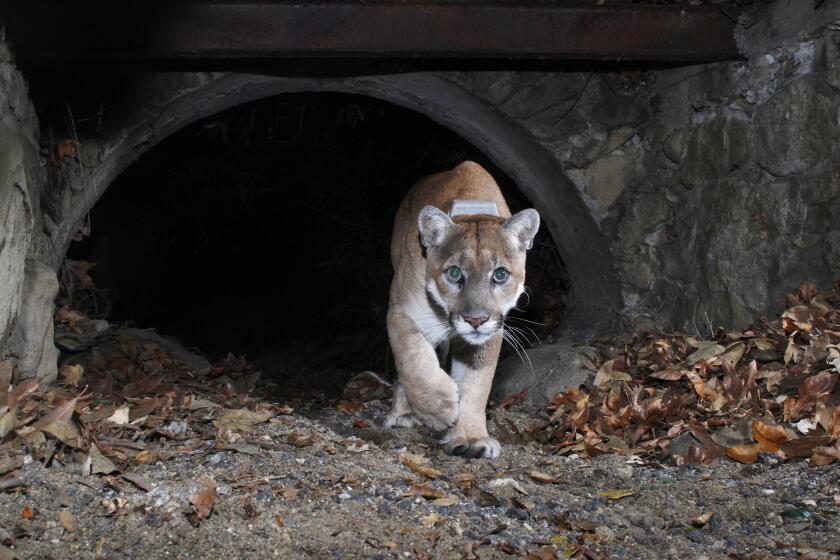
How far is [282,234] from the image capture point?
12602 mm

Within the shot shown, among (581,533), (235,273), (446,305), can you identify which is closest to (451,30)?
(446,305)

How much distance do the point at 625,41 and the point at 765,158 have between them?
1179 mm

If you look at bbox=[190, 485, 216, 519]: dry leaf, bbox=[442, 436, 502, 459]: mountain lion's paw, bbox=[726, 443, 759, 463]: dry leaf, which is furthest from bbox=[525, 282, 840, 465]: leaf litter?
bbox=[190, 485, 216, 519]: dry leaf

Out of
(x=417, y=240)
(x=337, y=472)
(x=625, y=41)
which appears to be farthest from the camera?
(x=625, y=41)

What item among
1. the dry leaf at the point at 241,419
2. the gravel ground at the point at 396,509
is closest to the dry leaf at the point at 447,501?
the gravel ground at the point at 396,509

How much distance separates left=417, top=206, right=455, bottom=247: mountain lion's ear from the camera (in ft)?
16.3

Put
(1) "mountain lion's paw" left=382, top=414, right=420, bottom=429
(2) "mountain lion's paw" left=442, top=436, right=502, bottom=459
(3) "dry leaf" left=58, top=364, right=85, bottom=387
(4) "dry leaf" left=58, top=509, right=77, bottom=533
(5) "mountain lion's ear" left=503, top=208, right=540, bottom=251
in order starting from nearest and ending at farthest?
(4) "dry leaf" left=58, top=509, right=77, bottom=533 → (2) "mountain lion's paw" left=442, top=436, right=502, bottom=459 → (3) "dry leaf" left=58, top=364, right=85, bottom=387 → (5) "mountain lion's ear" left=503, top=208, right=540, bottom=251 → (1) "mountain lion's paw" left=382, top=414, right=420, bottom=429

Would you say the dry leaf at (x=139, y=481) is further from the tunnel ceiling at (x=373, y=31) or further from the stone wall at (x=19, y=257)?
the tunnel ceiling at (x=373, y=31)

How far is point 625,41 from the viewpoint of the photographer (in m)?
5.95

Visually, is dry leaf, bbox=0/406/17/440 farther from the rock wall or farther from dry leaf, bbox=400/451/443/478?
the rock wall

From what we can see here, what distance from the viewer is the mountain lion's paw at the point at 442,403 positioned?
490cm

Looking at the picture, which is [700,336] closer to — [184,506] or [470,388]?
[470,388]

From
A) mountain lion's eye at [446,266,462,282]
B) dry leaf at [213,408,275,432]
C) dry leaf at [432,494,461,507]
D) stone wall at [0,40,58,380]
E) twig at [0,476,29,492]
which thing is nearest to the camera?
twig at [0,476,29,492]

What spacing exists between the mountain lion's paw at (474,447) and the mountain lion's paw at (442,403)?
14 centimetres
